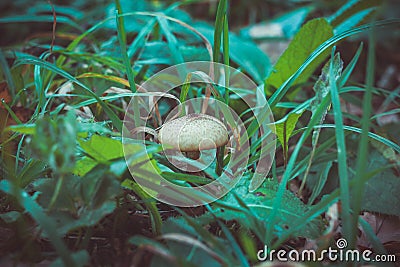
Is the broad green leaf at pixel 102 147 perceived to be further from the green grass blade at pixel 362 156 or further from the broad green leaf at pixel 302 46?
the broad green leaf at pixel 302 46

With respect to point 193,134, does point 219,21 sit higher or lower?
higher

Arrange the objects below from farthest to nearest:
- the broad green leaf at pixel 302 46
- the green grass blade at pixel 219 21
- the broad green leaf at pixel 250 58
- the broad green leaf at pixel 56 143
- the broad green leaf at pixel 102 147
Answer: the broad green leaf at pixel 250 58
the broad green leaf at pixel 302 46
the green grass blade at pixel 219 21
the broad green leaf at pixel 102 147
the broad green leaf at pixel 56 143

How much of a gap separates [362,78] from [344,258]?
150 centimetres

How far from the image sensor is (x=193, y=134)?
83cm

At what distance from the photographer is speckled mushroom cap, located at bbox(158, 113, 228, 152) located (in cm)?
82

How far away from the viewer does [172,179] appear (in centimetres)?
82

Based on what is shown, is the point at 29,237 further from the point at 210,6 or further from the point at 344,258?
the point at 210,6

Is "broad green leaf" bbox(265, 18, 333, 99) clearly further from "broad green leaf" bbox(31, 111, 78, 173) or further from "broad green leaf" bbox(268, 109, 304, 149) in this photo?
"broad green leaf" bbox(31, 111, 78, 173)

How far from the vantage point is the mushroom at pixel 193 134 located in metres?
0.82

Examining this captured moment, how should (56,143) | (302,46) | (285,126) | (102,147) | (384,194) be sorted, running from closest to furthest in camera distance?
(56,143) → (102,147) → (285,126) → (384,194) → (302,46)

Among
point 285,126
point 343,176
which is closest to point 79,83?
point 285,126

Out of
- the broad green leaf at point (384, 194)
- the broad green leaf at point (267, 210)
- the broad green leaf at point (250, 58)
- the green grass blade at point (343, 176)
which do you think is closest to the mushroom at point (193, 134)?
the broad green leaf at point (267, 210)

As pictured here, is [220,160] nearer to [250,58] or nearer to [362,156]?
[362,156]

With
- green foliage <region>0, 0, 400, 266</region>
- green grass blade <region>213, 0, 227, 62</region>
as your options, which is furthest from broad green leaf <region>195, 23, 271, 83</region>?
green grass blade <region>213, 0, 227, 62</region>
